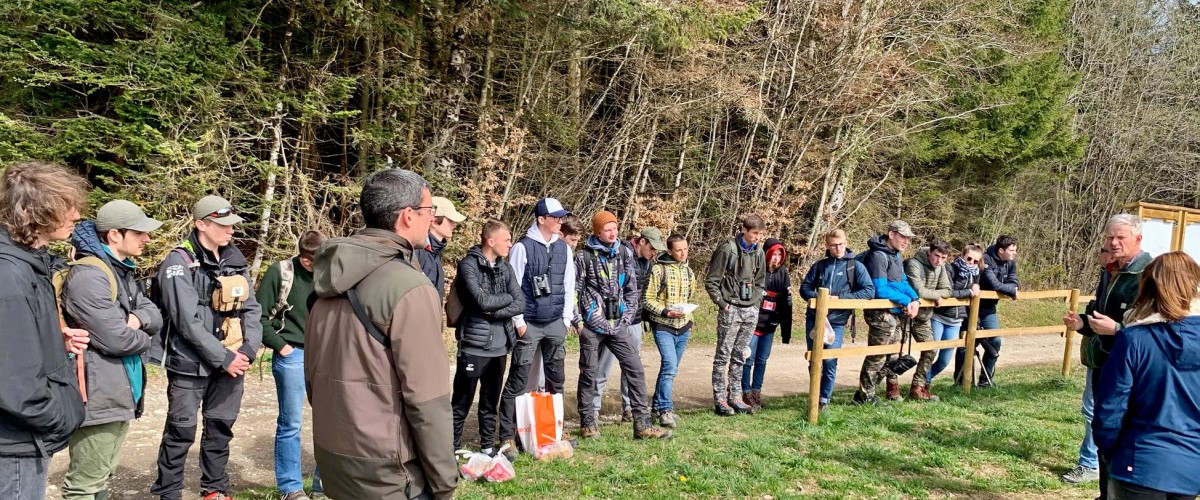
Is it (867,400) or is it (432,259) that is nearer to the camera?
(432,259)

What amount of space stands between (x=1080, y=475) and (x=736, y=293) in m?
3.28

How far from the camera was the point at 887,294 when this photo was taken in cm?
780

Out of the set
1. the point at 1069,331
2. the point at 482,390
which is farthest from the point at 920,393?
the point at 482,390

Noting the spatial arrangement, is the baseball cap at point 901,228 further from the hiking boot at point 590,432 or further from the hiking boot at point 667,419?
the hiking boot at point 590,432

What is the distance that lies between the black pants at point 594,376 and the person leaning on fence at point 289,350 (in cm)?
246

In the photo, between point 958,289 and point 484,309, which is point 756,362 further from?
point 484,309

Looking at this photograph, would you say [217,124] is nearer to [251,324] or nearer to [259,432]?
[259,432]

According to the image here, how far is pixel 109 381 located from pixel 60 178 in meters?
1.29

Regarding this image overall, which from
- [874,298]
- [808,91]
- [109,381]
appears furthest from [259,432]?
[808,91]

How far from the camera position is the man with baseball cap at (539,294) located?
19.2 feet

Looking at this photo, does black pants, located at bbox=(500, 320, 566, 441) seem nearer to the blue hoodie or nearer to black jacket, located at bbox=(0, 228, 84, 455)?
black jacket, located at bbox=(0, 228, 84, 455)

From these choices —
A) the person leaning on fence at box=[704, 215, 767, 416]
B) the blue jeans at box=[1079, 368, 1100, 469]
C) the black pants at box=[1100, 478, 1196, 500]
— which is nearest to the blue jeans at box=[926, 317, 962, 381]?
the person leaning on fence at box=[704, 215, 767, 416]

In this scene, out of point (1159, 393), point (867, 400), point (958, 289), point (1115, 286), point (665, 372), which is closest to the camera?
point (1159, 393)

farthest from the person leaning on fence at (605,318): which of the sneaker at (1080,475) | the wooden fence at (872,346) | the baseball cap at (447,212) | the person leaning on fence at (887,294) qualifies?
the sneaker at (1080,475)
